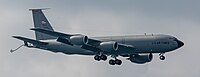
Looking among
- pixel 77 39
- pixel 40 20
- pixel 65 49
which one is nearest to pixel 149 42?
pixel 77 39

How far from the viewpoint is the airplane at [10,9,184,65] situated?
4818 inches

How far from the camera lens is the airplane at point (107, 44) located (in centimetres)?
12238

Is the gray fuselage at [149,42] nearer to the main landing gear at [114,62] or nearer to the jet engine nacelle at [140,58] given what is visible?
the main landing gear at [114,62]

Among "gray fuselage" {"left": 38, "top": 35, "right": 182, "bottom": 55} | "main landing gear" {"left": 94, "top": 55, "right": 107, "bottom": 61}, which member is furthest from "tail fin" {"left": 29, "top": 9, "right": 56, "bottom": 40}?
"main landing gear" {"left": 94, "top": 55, "right": 107, "bottom": 61}

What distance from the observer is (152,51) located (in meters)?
123

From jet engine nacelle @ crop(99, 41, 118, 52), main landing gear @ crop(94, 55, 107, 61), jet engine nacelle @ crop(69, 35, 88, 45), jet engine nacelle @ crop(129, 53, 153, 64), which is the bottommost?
jet engine nacelle @ crop(129, 53, 153, 64)

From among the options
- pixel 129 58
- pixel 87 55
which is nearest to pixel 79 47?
pixel 87 55

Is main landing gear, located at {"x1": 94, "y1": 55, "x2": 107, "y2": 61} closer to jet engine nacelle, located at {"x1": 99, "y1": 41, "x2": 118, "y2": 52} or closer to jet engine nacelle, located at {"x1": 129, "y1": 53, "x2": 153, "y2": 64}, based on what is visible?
jet engine nacelle, located at {"x1": 99, "y1": 41, "x2": 118, "y2": 52}

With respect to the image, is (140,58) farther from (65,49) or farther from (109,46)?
(65,49)

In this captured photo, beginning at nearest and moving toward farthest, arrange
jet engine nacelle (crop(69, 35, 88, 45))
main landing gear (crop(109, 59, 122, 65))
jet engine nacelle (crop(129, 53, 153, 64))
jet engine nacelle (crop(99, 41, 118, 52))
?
jet engine nacelle (crop(69, 35, 88, 45)) → jet engine nacelle (crop(99, 41, 118, 52)) → main landing gear (crop(109, 59, 122, 65)) → jet engine nacelle (crop(129, 53, 153, 64))

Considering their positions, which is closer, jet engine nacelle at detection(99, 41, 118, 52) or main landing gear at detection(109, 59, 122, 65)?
jet engine nacelle at detection(99, 41, 118, 52)

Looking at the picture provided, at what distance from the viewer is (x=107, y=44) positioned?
405 ft

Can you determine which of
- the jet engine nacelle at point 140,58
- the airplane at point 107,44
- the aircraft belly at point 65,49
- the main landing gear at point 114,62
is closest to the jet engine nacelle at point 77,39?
the airplane at point 107,44

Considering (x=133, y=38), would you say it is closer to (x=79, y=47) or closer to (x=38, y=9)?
(x=79, y=47)
